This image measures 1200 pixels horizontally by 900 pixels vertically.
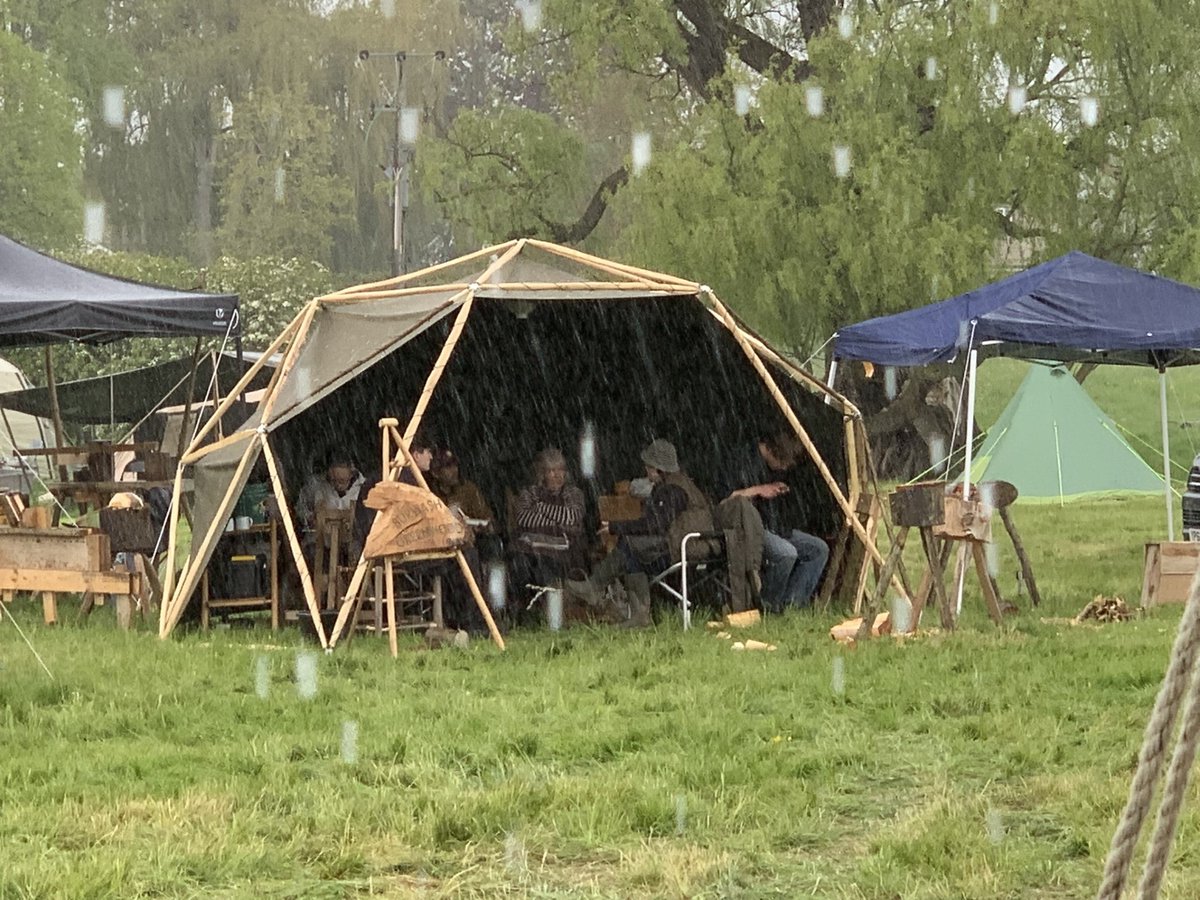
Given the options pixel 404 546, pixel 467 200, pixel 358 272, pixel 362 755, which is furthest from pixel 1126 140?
pixel 358 272

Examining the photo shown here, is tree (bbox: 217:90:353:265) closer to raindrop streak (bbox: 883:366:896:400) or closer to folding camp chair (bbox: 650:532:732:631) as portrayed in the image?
raindrop streak (bbox: 883:366:896:400)

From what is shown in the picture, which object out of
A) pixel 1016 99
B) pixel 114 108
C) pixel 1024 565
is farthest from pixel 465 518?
pixel 114 108

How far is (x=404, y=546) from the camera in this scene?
8867 millimetres

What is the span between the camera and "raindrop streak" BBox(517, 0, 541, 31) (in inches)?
869

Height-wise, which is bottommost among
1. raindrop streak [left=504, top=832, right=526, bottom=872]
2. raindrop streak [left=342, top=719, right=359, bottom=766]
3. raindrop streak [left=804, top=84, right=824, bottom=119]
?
raindrop streak [left=504, top=832, right=526, bottom=872]

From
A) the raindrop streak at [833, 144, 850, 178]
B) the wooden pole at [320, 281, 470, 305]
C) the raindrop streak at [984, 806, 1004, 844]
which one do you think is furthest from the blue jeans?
the raindrop streak at [833, 144, 850, 178]

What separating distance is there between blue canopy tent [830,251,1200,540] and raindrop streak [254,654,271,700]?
13.9ft

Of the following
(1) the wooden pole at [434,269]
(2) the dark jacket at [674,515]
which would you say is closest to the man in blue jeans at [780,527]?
(2) the dark jacket at [674,515]

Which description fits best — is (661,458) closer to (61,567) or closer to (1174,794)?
(61,567)

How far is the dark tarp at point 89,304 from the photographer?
11008 mm

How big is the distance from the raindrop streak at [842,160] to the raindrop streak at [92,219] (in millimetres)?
28118

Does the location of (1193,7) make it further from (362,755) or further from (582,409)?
(362,755)

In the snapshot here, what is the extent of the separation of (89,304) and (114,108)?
33342 millimetres

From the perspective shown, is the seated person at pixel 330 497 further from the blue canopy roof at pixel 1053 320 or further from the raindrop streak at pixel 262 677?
the blue canopy roof at pixel 1053 320
